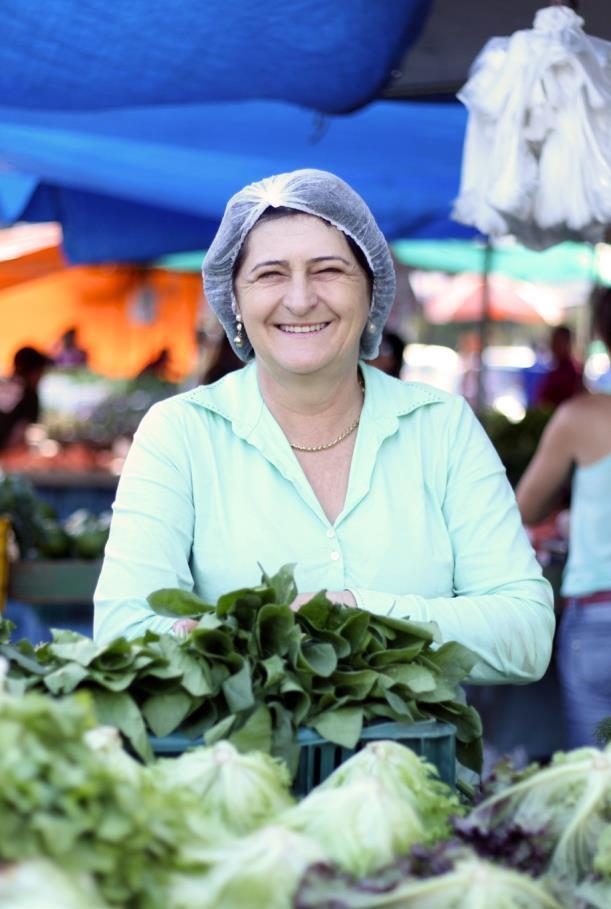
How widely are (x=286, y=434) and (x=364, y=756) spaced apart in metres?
0.97

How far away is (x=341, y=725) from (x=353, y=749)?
37 millimetres

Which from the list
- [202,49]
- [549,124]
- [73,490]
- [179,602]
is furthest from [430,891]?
[73,490]

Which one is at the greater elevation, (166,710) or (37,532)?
(166,710)

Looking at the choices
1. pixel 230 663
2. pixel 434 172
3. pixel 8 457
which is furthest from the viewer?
pixel 8 457

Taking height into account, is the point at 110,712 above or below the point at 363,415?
below

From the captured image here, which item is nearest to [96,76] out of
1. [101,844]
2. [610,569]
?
[610,569]

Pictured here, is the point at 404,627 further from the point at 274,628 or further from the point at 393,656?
the point at 274,628

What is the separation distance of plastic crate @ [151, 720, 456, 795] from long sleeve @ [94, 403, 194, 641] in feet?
1.27

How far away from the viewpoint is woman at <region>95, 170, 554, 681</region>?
2.37m

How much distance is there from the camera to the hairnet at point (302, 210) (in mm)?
2395

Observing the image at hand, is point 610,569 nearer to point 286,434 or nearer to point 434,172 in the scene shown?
point 286,434

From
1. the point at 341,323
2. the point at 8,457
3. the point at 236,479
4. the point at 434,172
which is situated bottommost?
the point at 8,457

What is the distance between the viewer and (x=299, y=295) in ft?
7.84

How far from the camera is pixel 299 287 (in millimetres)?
2400
